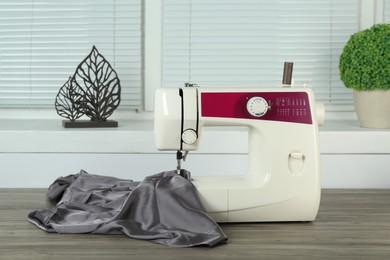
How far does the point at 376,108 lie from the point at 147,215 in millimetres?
1940

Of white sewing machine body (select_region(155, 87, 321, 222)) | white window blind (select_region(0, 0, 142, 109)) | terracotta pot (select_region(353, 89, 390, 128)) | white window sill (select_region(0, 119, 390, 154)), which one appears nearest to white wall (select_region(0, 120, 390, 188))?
white window sill (select_region(0, 119, 390, 154))

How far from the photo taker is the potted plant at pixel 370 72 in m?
3.49

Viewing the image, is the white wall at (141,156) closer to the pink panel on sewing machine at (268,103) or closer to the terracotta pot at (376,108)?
the terracotta pot at (376,108)

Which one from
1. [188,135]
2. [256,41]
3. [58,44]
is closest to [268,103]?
[188,135]

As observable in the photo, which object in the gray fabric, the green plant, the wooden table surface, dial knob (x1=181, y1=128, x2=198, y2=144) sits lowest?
the wooden table surface

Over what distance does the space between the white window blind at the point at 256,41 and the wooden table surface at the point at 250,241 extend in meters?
1.88

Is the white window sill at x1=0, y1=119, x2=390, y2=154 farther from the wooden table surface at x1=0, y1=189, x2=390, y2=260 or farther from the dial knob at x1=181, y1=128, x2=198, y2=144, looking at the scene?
the dial knob at x1=181, y1=128, x2=198, y2=144

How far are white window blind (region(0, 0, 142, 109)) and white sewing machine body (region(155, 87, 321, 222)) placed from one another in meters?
1.98

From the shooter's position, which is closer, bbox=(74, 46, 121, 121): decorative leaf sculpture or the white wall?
the white wall

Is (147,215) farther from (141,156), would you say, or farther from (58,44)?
(58,44)

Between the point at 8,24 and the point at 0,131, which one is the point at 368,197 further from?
the point at 8,24

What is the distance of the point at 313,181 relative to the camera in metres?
2.09

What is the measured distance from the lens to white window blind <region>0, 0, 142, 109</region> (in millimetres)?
Answer: 3986

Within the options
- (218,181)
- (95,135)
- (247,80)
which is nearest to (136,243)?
(218,181)
